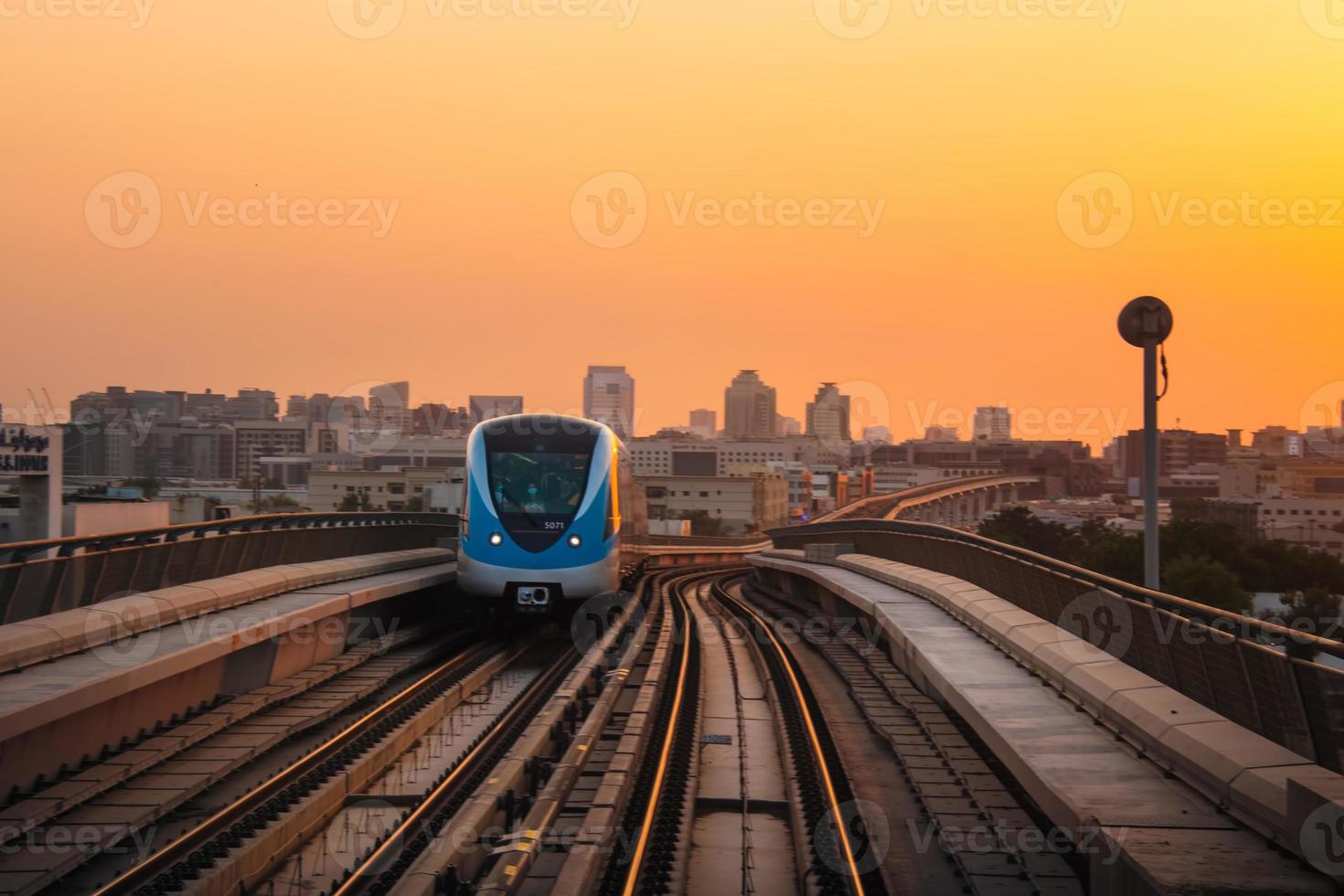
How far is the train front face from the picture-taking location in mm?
19094

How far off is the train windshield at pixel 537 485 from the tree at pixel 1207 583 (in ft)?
77.8

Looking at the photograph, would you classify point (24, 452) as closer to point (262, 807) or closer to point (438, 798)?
point (438, 798)

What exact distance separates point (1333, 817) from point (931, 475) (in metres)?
185

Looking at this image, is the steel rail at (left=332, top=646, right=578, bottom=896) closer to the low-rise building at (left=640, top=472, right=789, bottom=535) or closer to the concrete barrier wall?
the concrete barrier wall

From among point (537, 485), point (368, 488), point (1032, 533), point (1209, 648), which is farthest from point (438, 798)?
point (368, 488)

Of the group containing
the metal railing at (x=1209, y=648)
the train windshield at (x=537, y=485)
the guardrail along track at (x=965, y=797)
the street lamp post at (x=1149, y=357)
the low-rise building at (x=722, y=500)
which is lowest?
the low-rise building at (x=722, y=500)

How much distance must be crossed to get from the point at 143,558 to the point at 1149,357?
10503 millimetres

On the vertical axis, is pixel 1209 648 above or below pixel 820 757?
above

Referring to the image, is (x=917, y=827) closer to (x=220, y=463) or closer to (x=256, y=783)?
(x=256, y=783)

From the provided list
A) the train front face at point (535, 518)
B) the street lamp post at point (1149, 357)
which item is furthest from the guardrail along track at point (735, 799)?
the street lamp post at point (1149, 357)

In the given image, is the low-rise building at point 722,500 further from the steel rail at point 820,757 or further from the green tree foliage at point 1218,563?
the steel rail at point 820,757

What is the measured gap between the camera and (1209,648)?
8.69 meters

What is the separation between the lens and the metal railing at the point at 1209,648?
23.0 ft

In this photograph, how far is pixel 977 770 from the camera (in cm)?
1070
